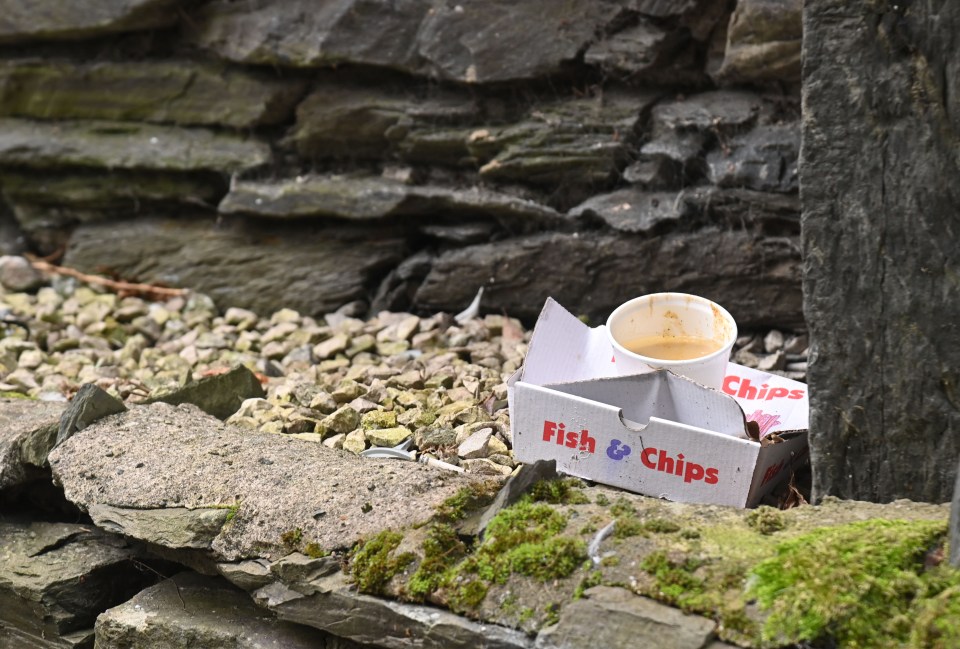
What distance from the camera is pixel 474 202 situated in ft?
15.4

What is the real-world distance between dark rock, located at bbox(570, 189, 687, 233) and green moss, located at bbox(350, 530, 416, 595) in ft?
6.87

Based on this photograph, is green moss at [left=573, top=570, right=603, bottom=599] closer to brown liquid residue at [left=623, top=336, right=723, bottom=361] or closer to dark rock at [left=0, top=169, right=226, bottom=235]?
brown liquid residue at [left=623, top=336, right=723, bottom=361]

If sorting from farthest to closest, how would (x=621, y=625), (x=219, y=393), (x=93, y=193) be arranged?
(x=93, y=193), (x=219, y=393), (x=621, y=625)

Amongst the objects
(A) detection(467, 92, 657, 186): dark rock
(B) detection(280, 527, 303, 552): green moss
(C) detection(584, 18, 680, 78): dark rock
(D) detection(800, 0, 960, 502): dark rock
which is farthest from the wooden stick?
(D) detection(800, 0, 960, 502): dark rock

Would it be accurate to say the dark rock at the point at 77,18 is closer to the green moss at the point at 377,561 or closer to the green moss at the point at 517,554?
the green moss at the point at 377,561

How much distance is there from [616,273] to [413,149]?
1059 mm

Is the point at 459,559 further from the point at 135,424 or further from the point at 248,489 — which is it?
the point at 135,424

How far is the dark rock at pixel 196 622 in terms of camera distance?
2.91m

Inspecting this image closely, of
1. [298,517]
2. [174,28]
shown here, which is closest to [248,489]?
[298,517]

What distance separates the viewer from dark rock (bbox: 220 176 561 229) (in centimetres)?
468

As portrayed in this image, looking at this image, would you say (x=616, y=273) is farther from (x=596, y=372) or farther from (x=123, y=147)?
(x=123, y=147)

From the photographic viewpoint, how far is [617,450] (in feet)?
9.65

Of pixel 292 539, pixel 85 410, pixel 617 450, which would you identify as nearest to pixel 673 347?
pixel 617 450

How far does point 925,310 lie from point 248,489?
1.77 meters
